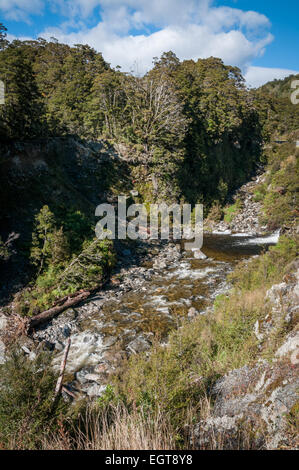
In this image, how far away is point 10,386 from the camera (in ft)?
10.4

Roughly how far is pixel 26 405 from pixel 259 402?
2892 mm

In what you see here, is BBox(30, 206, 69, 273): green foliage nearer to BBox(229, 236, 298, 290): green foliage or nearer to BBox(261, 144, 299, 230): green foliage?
BBox(229, 236, 298, 290): green foliage

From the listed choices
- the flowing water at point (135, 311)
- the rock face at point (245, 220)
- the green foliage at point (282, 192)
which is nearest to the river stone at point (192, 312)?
the flowing water at point (135, 311)

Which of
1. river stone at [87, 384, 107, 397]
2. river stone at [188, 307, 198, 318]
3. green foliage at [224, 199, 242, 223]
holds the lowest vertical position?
river stone at [87, 384, 107, 397]

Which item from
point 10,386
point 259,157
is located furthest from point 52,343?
point 259,157

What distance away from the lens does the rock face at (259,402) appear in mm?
2654

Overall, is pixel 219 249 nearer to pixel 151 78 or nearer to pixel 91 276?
pixel 91 276

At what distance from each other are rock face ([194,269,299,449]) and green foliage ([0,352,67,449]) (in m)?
1.78

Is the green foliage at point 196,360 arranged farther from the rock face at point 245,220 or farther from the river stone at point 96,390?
the rock face at point 245,220

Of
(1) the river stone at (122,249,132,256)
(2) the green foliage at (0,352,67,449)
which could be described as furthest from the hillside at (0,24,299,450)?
(1) the river stone at (122,249,132,256)

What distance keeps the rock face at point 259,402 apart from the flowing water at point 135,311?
266cm

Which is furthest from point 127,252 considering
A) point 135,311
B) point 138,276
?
point 135,311

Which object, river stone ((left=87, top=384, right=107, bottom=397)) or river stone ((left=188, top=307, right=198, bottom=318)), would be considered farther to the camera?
river stone ((left=188, top=307, right=198, bottom=318))

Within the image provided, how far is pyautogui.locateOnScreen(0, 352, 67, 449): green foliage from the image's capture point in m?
2.75
